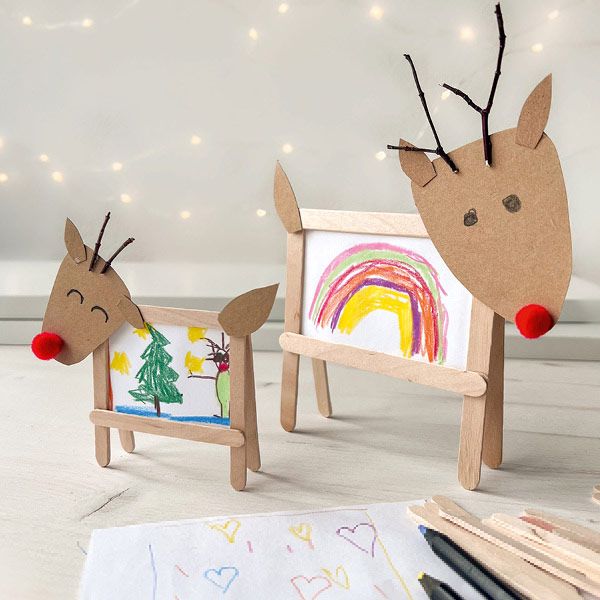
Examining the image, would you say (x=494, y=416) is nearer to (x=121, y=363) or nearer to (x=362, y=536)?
(x=362, y=536)

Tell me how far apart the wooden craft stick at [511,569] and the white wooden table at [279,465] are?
84 mm

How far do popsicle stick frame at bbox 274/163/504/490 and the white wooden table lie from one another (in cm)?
5

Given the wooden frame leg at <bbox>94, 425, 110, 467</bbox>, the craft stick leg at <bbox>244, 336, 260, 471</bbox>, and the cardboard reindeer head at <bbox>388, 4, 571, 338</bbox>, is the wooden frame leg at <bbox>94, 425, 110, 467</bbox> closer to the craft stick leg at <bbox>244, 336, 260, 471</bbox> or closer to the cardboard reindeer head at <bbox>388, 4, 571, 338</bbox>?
the craft stick leg at <bbox>244, 336, 260, 471</bbox>

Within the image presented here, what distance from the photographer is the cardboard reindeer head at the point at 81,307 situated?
2.36ft

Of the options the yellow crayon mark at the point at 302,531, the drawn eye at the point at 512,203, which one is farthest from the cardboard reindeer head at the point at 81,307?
the drawn eye at the point at 512,203

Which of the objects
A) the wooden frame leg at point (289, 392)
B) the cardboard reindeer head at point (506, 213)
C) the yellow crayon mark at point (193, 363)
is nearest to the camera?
the cardboard reindeer head at point (506, 213)

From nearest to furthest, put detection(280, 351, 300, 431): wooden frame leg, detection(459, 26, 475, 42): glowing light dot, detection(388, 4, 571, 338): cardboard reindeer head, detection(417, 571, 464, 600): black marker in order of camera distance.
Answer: detection(417, 571, 464, 600): black marker, detection(388, 4, 571, 338): cardboard reindeer head, detection(280, 351, 300, 431): wooden frame leg, detection(459, 26, 475, 42): glowing light dot

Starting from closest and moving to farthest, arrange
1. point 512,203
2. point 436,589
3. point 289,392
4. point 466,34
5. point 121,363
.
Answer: point 436,589 → point 512,203 → point 121,363 → point 289,392 → point 466,34

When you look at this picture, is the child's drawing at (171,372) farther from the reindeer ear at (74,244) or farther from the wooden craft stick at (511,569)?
the wooden craft stick at (511,569)

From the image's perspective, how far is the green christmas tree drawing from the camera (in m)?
0.73

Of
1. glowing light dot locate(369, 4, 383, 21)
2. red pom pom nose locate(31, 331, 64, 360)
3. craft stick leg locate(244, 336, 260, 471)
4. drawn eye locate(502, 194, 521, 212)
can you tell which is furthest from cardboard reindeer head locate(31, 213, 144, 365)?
glowing light dot locate(369, 4, 383, 21)

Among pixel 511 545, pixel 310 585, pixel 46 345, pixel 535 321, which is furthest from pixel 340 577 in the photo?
pixel 46 345

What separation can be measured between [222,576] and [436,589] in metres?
0.15

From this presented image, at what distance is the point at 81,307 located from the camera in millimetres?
730
